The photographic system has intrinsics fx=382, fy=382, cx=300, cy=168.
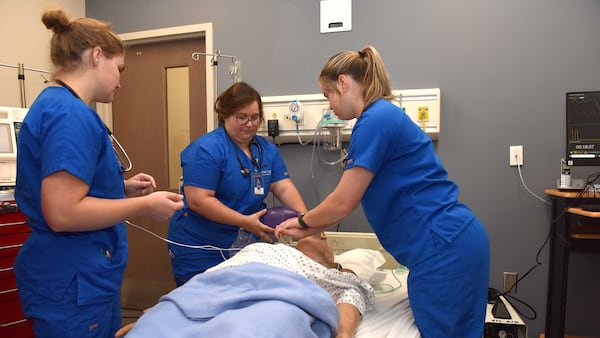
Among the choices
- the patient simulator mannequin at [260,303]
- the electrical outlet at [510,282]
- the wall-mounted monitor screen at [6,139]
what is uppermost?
the wall-mounted monitor screen at [6,139]

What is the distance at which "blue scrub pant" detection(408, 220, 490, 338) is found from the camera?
1174 millimetres

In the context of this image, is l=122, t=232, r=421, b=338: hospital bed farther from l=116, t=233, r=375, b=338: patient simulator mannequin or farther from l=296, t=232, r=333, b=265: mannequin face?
l=296, t=232, r=333, b=265: mannequin face

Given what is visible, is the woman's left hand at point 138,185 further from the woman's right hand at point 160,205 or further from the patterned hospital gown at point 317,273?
the patterned hospital gown at point 317,273

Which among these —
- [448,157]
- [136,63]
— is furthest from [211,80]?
[448,157]

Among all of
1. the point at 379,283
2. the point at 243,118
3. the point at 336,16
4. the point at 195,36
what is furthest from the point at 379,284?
the point at 195,36

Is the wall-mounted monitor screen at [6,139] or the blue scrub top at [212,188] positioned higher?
the wall-mounted monitor screen at [6,139]

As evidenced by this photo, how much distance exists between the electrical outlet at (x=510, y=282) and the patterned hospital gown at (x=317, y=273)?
1.29 meters

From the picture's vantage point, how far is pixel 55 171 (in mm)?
940

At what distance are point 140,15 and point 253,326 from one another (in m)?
2.77

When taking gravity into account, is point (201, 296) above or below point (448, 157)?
below

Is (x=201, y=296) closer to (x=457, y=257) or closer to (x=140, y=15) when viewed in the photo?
(x=457, y=257)

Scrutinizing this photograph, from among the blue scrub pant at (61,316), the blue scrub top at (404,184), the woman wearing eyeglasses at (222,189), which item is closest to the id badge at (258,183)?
the woman wearing eyeglasses at (222,189)

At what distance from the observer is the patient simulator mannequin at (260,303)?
0.85m

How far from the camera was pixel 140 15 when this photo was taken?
9.45 ft
